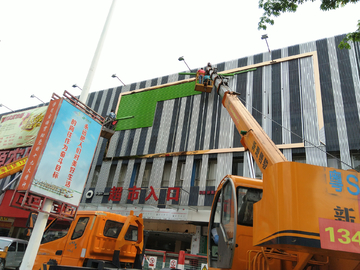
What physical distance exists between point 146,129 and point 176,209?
7.40 m

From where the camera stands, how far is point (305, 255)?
3.30 metres

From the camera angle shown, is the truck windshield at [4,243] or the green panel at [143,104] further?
the green panel at [143,104]

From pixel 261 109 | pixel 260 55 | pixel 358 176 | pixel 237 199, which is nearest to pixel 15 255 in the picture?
pixel 237 199

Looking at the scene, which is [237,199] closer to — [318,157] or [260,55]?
[318,157]

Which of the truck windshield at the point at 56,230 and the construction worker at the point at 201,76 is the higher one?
the construction worker at the point at 201,76

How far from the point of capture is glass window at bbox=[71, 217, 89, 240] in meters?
7.21

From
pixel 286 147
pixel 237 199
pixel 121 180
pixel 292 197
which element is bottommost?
pixel 292 197

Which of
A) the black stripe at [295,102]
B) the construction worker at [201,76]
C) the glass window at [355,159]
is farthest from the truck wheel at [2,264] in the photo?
the glass window at [355,159]

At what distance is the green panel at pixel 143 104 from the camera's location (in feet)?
71.1

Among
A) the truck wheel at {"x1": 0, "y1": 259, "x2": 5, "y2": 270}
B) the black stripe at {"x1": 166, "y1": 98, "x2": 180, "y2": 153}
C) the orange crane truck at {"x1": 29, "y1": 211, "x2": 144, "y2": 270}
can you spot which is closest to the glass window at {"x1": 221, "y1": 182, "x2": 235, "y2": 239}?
the orange crane truck at {"x1": 29, "y1": 211, "x2": 144, "y2": 270}

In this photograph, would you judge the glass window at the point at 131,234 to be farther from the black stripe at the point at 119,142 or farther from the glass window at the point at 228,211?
the black stripe at the point at 119,142

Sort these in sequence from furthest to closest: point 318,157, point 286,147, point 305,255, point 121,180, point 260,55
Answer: point 121,180
point 260,55
point 286,147
point 318,157
point 305,255

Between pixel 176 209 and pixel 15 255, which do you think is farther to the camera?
pixel 176 209

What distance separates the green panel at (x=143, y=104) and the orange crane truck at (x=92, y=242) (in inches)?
567
